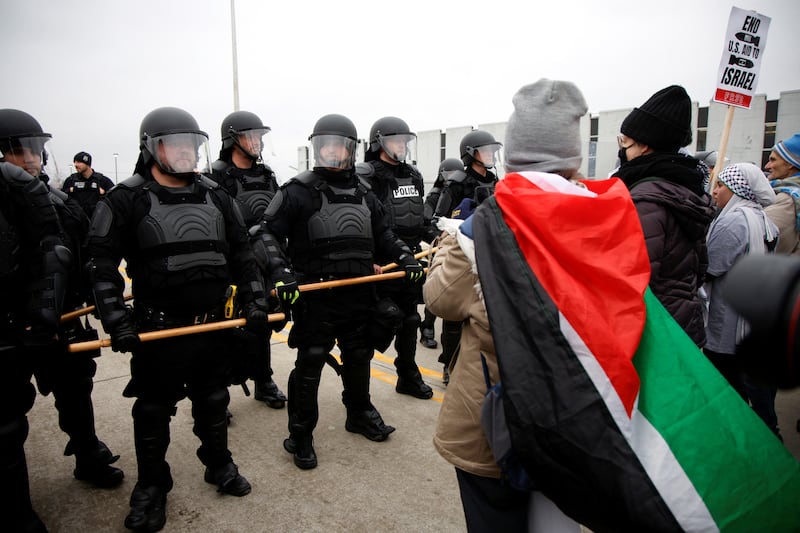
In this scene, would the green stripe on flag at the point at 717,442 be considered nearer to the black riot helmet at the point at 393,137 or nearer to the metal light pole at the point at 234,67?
the black riot helmet at the point at 393,137

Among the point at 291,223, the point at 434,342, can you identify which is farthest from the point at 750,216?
the point at 434,342

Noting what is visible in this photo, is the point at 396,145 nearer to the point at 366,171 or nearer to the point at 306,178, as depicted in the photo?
the point at 366,171

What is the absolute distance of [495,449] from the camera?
4.75ft

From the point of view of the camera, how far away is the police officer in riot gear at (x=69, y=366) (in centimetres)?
309

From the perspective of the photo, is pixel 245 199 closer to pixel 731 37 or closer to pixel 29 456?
pixel 29 456

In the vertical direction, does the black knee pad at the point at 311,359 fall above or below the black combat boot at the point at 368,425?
above

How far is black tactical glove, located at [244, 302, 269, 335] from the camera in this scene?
3071 mm

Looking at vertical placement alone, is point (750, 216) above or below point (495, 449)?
above

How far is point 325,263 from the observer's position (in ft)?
12.0

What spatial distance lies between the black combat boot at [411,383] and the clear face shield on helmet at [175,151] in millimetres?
2678

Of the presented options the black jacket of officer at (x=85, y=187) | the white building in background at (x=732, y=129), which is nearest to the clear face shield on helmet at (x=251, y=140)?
the black jacket of officer at (x=85, y=187)

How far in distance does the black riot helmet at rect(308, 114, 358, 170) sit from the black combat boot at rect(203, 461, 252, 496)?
7.39ft

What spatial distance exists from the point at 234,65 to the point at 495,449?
18.1 m

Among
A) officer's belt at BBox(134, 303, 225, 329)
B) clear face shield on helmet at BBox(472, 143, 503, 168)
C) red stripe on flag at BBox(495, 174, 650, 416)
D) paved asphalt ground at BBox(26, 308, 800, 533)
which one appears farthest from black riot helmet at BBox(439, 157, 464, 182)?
red stripe on flag at BBox(495, 174, 650, 416)
